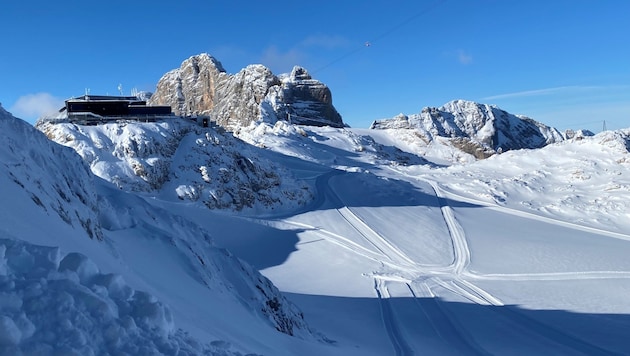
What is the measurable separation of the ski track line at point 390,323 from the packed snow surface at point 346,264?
0.08 meters

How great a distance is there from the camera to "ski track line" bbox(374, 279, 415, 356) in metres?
12.4

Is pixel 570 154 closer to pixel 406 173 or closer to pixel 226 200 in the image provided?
pixel 406 173

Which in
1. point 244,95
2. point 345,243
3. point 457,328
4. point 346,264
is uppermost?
point 244,95

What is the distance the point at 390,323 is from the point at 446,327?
1.69 m

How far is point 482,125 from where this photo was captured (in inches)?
4938

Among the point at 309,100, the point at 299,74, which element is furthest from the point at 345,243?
the point at 299,74

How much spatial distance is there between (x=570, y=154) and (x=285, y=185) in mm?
24846

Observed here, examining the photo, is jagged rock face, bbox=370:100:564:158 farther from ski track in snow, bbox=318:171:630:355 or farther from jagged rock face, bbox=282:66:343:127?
ski track in snow, bbox=318:171:630:355

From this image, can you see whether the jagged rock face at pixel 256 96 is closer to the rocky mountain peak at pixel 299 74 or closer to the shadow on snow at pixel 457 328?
the rocky mountain peak at pixel 299 74

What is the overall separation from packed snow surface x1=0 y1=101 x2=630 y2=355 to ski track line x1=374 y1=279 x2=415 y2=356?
0.26 feet

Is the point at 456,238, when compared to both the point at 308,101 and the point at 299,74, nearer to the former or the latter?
the point at 308,101

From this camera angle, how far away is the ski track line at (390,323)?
12.4 m

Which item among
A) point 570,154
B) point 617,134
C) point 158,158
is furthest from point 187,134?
point 617,134

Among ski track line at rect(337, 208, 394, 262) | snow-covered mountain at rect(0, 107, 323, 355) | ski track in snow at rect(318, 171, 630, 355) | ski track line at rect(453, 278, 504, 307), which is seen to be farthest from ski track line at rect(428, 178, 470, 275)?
snow-covered mountain at rect(0, 107, 323, 355)
